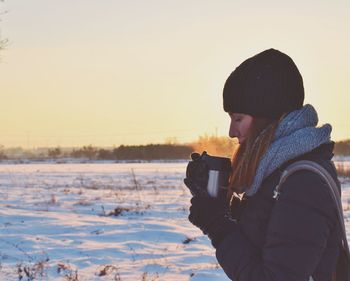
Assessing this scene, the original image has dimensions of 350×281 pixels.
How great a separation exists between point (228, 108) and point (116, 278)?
3712 millimetres

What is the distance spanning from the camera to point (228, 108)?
6.25 feet

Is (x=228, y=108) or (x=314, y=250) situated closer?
(x=314, y=250)

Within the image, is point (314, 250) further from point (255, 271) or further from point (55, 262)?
point (55, 262)

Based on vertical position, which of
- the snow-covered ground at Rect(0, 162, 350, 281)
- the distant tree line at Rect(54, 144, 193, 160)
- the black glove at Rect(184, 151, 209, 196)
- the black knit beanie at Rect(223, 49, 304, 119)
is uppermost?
the black knit beanie at Rect(223, 49, 304, 119)

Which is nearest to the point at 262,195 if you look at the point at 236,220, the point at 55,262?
the point at 236,220

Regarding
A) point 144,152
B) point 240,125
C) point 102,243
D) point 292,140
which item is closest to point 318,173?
point 292,140

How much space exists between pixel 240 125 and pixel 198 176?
0.79ft

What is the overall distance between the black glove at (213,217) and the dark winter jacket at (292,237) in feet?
0.12

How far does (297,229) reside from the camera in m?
1.60

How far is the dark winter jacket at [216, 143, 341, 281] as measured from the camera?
1.61 meters

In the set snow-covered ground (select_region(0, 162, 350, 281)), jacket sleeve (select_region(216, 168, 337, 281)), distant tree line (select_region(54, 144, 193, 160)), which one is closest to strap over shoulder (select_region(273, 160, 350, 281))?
jacket sleeve (select_region(216, 168, 337, 281))

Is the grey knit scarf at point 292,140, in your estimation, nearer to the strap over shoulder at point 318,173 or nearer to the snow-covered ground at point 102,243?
the strap over shoulder at point 318,173

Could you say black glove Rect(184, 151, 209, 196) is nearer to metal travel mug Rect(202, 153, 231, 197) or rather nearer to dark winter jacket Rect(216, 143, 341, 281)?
metal travel mug Rect(202, 153, 231, 197)

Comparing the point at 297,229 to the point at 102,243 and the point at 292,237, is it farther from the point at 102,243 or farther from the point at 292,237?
the point at 102,243
